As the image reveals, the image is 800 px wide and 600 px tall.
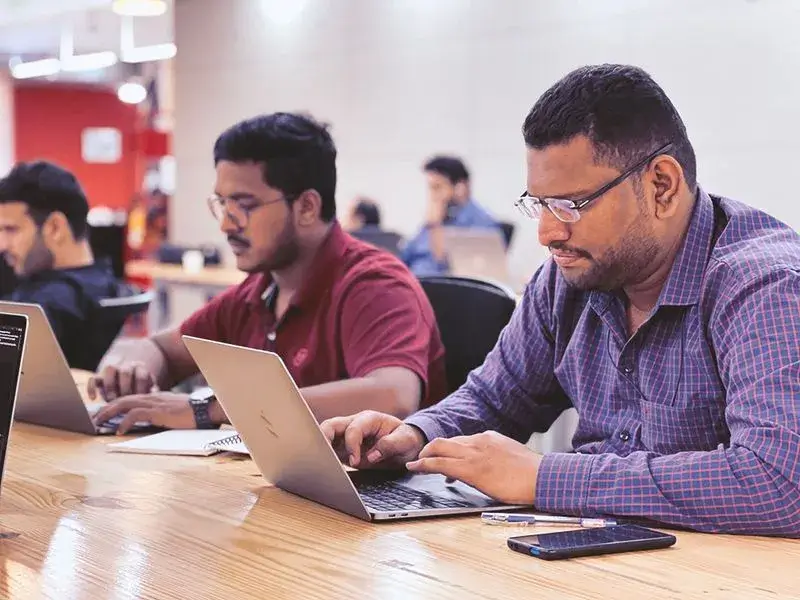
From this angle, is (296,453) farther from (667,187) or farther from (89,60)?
(89,60)

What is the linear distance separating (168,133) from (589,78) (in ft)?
51.4

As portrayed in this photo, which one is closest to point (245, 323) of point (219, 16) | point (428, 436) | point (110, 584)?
point (428, 436)

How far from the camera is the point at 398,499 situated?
155cm

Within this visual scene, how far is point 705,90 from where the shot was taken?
240 inches

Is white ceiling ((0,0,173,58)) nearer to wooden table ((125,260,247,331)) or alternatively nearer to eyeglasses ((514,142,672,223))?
wooden table ((125,260,247,331))

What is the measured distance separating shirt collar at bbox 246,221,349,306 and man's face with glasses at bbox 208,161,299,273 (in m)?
0.08

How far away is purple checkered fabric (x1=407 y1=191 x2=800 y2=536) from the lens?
1404 millimetres

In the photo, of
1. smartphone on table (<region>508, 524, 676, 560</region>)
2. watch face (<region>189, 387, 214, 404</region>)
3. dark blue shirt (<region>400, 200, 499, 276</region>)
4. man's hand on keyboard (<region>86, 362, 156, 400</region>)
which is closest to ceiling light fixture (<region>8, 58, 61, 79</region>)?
dark blue shirt (<region>400, 200, 499, 276</region>)

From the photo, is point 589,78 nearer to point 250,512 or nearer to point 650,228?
point 650,228

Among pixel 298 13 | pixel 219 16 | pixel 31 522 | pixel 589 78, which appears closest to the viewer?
pixel 31 522

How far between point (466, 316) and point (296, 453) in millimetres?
1061

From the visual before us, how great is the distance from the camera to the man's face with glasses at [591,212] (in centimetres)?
161

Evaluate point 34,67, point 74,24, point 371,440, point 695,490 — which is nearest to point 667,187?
point 695,490

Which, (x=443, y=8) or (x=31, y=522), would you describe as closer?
(x=31, y=522)
